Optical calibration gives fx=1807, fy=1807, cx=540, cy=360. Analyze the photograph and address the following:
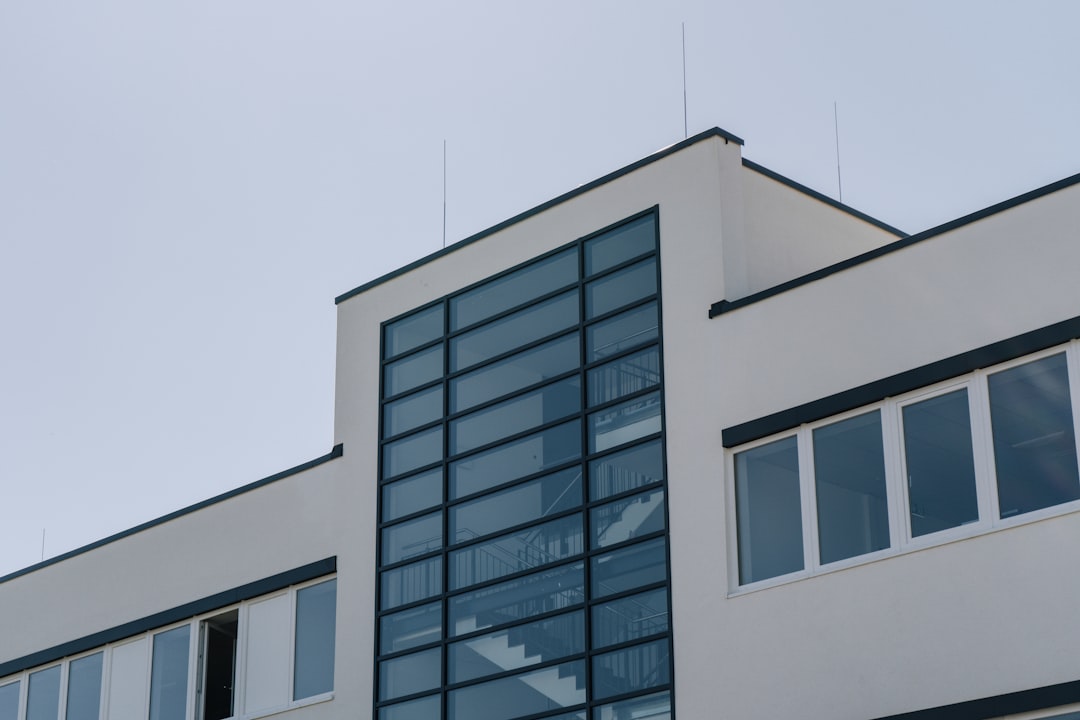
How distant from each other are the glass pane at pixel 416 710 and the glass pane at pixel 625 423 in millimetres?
3607

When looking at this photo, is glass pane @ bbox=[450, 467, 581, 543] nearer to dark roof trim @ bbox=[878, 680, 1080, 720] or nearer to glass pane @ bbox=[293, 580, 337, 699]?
glass pane @ bbox=[293, 580, 337, 699]

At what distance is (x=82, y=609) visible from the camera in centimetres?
2708

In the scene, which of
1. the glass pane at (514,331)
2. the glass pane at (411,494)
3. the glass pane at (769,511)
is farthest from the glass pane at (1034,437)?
the glass pane at (411,494)

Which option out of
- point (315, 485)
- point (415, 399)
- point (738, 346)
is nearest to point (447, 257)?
point (415, 399)

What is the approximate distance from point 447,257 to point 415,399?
1.89 meters

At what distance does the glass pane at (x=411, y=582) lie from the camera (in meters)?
22.0

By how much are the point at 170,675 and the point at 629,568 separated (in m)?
8.60

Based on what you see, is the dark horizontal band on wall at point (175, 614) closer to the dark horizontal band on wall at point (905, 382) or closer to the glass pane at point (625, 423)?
the glass pane at point (625, 423)

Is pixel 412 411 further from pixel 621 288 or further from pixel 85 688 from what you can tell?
pixel 85 688

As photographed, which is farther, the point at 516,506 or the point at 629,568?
the point at 516,506

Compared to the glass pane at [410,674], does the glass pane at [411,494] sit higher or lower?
higher

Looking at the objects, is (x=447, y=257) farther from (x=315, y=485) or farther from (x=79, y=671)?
(x=79, y=671)

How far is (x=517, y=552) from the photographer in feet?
69.3

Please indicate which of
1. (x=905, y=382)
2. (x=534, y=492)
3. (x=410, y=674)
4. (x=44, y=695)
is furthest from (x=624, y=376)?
(x=44, y=695)
